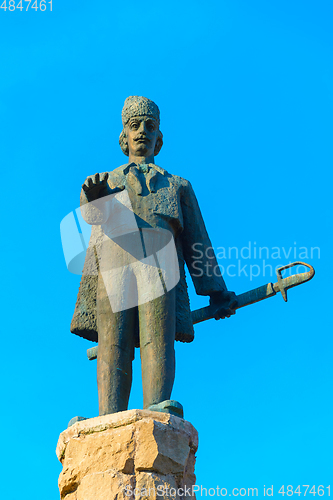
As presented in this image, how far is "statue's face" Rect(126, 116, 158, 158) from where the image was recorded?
23.8ft

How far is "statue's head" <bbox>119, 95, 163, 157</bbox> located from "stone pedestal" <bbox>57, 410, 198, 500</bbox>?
2709 mm

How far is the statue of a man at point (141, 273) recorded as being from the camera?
622cm

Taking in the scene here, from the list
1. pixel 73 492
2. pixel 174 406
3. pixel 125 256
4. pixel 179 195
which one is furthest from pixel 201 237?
pixel 73 492

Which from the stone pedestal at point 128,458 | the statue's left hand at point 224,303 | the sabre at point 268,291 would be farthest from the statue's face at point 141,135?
the stone pedestal at point 128,458

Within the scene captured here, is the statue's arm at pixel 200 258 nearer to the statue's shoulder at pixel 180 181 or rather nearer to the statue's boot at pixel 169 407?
the statue's shoulder at pixel 180 181

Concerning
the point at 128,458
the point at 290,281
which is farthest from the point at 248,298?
the point at 128,458

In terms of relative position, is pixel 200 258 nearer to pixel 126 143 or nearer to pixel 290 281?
pixel 290 281

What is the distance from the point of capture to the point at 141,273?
6.52 meters

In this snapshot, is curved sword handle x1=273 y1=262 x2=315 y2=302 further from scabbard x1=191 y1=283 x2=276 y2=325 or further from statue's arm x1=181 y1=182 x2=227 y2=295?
statue's arm x1=181 y1=182 x2=227 y2=295

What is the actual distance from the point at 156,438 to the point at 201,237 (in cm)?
226

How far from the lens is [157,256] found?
260 inches

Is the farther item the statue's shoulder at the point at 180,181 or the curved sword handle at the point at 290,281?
the statue's shoulder at the point at 180,181

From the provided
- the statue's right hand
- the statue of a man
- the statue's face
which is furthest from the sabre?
the statue's face

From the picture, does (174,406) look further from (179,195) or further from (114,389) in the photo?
(179,195)
